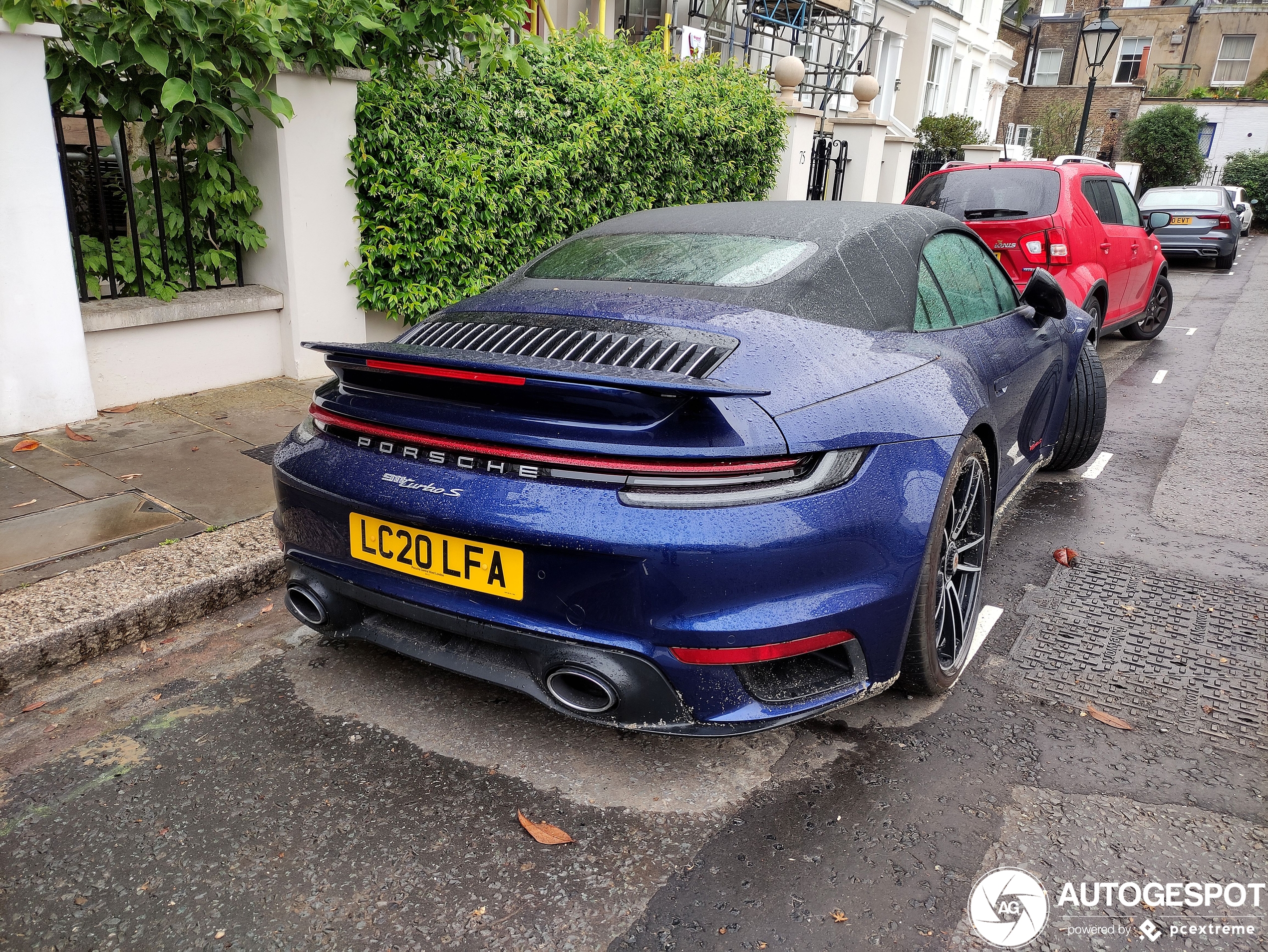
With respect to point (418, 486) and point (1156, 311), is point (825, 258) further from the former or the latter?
point (1156, 311)

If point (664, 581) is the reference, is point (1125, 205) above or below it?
above

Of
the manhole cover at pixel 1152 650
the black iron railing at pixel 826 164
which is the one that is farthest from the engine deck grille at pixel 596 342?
the black iron railing at pixel 826 164

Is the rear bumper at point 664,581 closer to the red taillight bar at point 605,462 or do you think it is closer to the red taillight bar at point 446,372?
the red taillight bar at point 605,462

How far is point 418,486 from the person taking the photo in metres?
2.29

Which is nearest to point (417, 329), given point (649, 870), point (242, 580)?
point (242, 580)

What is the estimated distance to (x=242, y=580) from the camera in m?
3.52

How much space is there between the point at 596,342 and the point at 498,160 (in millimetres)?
4460

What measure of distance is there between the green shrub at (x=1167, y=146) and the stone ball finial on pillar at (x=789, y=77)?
28.4 m

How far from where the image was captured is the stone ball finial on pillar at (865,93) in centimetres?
1357

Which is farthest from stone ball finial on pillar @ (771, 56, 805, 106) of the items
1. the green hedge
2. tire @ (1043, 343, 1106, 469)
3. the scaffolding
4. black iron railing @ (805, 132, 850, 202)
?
tire @ (1043, 343, 1106, 469)

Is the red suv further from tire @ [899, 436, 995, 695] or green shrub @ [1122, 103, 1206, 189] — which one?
green shrub @ [1122, 103, 1206, 189]

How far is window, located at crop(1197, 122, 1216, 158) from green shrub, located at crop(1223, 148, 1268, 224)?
6678mm

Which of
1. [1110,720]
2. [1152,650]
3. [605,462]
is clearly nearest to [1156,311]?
[1152,650]

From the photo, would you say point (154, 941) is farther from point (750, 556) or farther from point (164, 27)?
point (164, 27)
